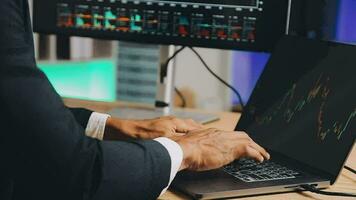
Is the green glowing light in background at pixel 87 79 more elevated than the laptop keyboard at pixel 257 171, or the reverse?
the laptop keyboard at pixel 257 171

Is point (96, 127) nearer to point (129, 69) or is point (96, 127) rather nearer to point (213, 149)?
point (213, 149)

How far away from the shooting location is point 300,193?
1.06 metres

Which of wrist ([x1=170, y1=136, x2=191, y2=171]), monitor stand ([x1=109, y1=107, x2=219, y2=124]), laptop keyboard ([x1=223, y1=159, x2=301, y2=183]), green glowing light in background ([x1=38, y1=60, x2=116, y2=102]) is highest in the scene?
wrist ([x1=170, y1=136, x2=191, y2=171])

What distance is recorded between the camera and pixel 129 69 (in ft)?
9.69

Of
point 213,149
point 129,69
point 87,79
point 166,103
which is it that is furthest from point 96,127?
point 87,79

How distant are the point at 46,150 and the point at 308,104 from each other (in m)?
0.56

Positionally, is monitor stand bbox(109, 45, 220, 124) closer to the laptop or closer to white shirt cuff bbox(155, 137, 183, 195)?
the laptop

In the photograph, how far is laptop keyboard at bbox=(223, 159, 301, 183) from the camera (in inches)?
42.5

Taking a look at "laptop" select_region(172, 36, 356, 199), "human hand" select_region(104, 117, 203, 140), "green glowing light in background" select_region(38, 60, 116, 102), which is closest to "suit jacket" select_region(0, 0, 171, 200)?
"laptop" select_region(172, 36, 356, 199)

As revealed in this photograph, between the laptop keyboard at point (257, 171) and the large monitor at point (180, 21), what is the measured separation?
0.43 m

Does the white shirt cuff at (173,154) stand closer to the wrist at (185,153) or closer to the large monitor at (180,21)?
the wrist at (185,153)

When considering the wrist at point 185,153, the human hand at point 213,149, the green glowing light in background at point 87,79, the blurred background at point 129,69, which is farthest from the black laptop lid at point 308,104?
the green glowing light in background at point 87,79

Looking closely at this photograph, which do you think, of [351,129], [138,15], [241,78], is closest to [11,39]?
[351,129]

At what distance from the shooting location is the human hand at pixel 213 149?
3.36ft
